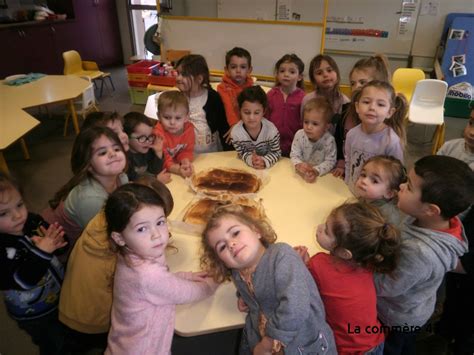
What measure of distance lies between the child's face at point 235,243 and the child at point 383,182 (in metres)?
0.62

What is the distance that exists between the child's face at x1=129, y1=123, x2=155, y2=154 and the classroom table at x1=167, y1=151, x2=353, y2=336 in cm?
25

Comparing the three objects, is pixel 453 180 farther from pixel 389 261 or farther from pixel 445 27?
pixel 445 27

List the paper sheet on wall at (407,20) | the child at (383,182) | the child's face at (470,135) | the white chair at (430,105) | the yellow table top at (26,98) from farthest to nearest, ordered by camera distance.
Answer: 1. the paper sheet on wall at (407,20)
2. the white chair at (430,105)
3. the yellow table top at (26,98)
4. the child's face at (470,135)
5. the child at (383,182)

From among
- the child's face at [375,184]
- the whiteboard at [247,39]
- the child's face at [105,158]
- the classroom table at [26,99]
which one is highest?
the whiteboard at [247,39]

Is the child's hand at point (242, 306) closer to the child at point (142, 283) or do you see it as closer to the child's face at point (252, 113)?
the child at point (142, 283)

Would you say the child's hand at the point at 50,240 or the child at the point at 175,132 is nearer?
the child's hand at the point at 50,240

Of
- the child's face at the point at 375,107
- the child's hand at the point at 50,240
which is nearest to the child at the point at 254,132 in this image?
the child's face at the point at 375,107

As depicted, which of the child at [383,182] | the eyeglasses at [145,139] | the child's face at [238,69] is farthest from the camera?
the child's face at [238,69]

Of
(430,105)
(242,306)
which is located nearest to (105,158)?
(242,306)

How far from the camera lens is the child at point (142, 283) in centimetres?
120

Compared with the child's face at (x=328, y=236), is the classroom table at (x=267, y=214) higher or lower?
lower

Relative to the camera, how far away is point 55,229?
4.92 ft

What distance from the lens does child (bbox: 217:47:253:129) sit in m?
2.64

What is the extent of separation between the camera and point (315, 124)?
2090 millimetres
